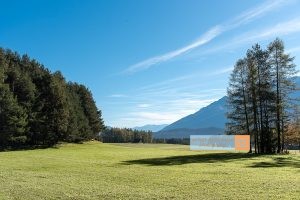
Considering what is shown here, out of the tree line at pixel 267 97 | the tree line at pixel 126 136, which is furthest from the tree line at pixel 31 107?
the tree line at pixel 126 136

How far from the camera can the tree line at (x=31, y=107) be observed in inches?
2477

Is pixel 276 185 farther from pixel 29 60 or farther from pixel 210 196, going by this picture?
pixel 29 60

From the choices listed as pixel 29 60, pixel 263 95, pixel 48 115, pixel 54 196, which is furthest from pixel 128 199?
pixel 29 60

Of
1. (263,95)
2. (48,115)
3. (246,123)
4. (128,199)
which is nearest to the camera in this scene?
(128,199)

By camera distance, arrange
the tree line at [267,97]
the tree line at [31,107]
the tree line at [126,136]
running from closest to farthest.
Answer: the tree line at [267,97]
the tree line at [31,107]
the tree line at [126,136]

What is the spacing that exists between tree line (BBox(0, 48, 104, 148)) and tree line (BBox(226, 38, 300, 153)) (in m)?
30.0

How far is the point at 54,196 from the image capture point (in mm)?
18172

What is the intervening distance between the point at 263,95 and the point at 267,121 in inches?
143

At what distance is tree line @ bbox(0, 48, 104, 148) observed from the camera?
62906 millimetres

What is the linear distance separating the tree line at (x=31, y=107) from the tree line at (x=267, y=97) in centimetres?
2997

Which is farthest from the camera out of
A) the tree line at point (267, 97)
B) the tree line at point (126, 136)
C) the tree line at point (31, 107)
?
the tree line at point (126, 136)

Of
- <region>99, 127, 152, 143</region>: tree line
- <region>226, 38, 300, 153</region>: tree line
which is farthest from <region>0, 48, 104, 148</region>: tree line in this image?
<region>99, 127, 152, 143</region>: tree line

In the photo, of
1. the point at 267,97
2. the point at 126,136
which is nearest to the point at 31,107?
the point at 267,97

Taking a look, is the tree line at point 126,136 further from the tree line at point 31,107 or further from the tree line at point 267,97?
the tree line at point 267,97
